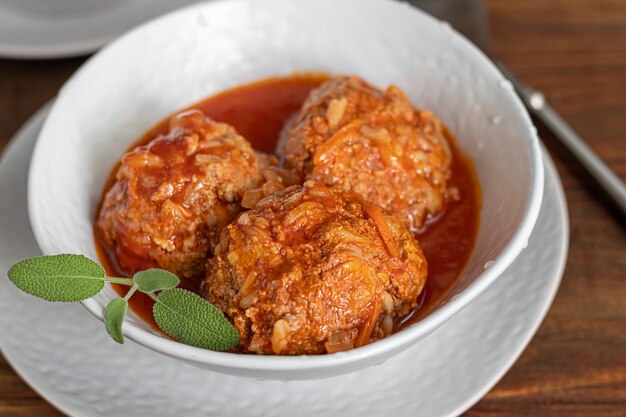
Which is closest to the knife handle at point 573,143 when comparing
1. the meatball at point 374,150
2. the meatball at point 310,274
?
the meatball at point 374,150

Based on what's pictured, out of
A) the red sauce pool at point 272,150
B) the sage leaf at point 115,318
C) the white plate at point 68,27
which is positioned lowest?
the red sauce pool at point 272,150

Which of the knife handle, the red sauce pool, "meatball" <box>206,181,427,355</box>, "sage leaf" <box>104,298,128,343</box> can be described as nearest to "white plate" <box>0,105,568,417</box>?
the red sauce pool

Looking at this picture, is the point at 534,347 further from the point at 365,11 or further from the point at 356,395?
the point at 365,11

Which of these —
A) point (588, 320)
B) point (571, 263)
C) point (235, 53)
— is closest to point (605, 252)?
point (571, 263)

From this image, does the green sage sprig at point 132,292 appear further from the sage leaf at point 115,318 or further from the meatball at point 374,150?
the meatball at point 374,150

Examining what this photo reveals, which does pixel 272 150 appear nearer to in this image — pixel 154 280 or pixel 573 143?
pixel 154 280

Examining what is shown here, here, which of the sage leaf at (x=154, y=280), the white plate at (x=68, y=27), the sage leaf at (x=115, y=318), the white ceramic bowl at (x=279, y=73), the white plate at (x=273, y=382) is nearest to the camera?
the sage leaf at (x=115, y=318)
